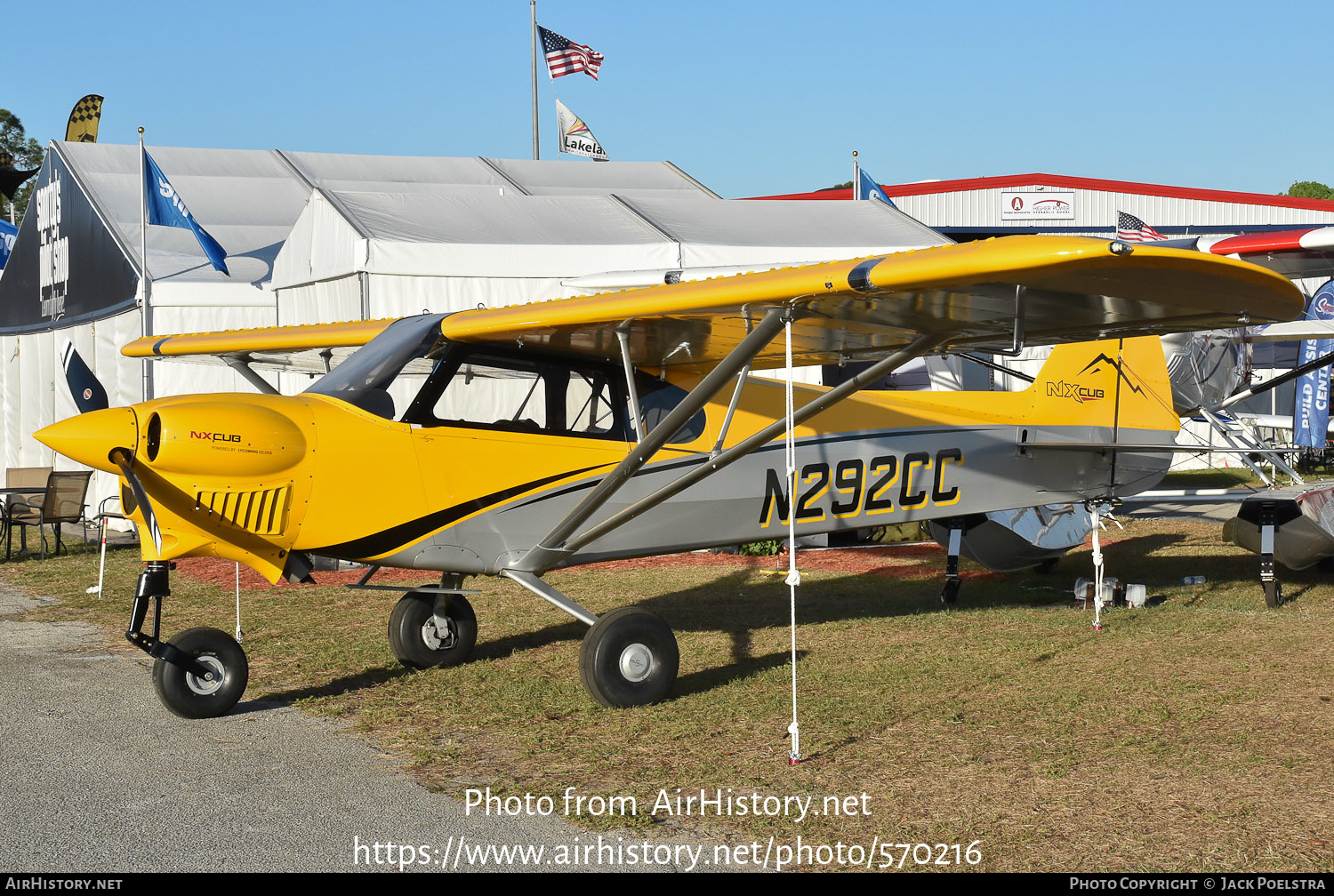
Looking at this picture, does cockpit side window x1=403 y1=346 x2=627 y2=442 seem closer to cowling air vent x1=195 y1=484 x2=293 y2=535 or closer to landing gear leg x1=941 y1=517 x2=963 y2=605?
cowling air vent x1=195 y1=484 x2=293 y2=535

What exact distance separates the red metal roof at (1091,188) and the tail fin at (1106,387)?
82.6 ft

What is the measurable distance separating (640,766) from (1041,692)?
8.43 feet

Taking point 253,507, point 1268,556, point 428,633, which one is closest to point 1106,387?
point 1268,556

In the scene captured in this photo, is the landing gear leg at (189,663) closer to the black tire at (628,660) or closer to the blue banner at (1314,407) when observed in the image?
the black tire at (628,660)

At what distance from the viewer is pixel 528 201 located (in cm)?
1600

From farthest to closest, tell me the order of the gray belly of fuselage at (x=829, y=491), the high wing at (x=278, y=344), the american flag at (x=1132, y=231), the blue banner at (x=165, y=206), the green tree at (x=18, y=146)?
the green tree at (x=18, y=146) < the american flag at (x=1132, y=231) < the blue banner at (x=165, y=206) < the high wing at (x=278, y=344) < the gray belly of fuselage at (x=829, y=491)

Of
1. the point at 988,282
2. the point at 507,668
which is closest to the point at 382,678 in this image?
the point at 507,668

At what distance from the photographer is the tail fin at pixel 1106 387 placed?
9.38 meters

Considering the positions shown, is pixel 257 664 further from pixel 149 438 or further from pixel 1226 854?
pixel 1226 854

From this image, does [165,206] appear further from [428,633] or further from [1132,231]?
[1132,231]

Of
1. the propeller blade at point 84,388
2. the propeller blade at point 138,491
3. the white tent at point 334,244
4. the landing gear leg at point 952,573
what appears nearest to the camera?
the propeller blade at point 138,491

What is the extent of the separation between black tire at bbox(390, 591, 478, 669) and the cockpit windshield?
4.93 feet

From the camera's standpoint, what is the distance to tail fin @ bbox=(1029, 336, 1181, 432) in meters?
9.38

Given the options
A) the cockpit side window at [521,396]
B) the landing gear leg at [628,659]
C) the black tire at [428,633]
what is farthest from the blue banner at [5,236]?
the landing gear leg at [628,659]
